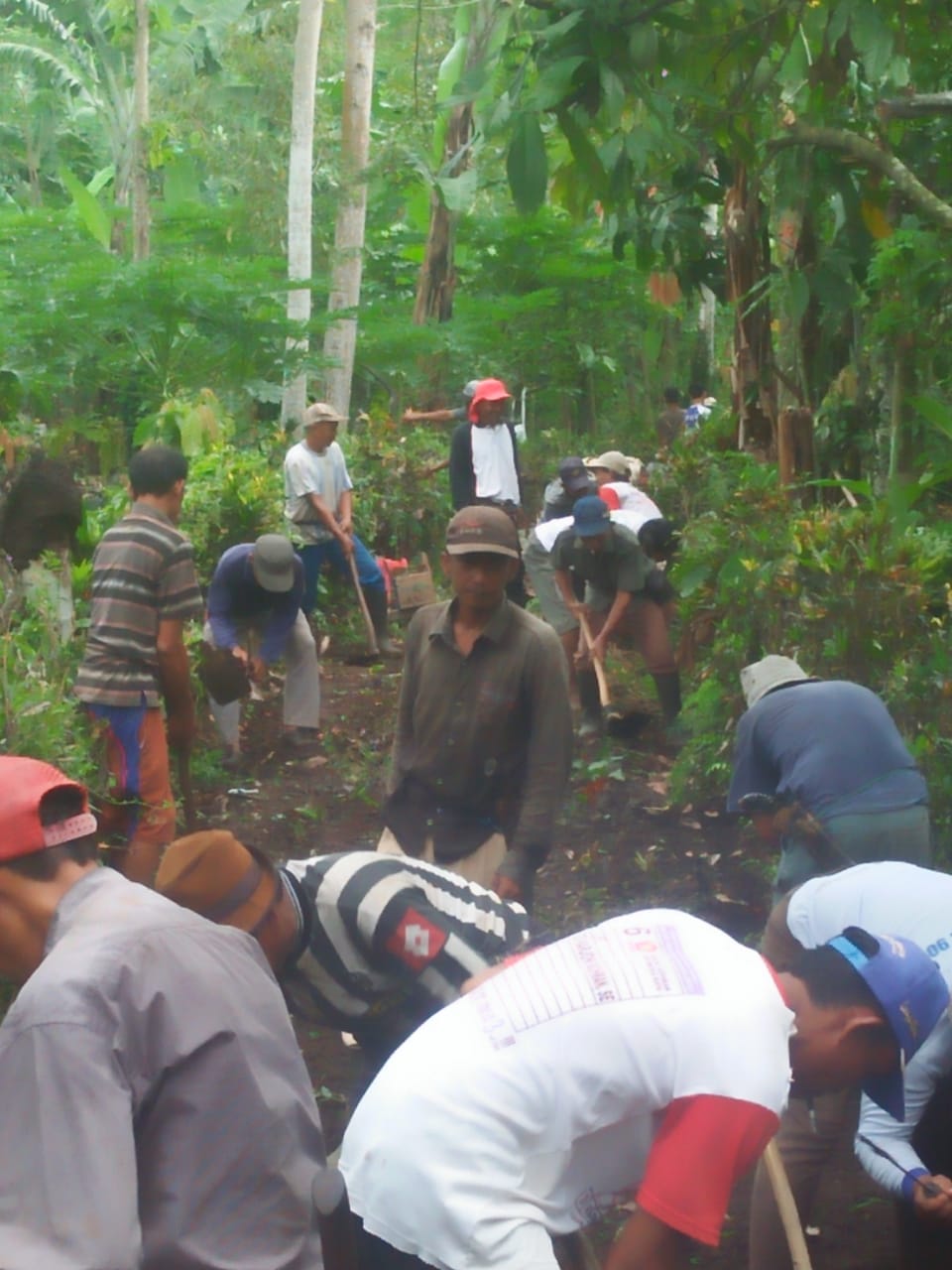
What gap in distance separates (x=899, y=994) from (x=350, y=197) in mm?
14793

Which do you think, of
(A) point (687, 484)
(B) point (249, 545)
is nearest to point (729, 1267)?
(B) point (249, 545)

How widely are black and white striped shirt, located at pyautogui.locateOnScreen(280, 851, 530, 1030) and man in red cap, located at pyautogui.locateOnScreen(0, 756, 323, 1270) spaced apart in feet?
2.82

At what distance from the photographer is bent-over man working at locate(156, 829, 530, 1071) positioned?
3.10 meters

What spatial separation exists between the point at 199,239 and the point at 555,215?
5.15 meters

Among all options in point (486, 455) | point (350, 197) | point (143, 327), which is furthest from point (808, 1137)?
point (350, 197)

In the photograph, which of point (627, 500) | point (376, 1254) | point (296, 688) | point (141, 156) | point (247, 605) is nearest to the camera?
point (376, 1254)

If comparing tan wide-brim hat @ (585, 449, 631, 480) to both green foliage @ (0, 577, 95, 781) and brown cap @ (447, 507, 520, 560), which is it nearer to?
green foliage @ (0, 577, 95, 781)

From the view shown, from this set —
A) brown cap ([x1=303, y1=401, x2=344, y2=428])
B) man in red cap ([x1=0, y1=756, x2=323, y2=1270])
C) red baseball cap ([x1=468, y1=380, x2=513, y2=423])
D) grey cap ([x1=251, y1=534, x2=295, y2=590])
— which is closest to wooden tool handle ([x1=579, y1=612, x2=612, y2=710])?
grey cap ([x1=251, y1=534, x2=295, y2=590])

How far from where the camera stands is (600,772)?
26.4 feet

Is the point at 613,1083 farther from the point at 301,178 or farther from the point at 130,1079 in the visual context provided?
the point at 301,178

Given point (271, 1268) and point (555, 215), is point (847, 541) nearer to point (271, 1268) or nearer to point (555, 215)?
point (271, 1268)

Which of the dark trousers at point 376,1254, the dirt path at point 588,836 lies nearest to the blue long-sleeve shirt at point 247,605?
the dirt path at point 588,836

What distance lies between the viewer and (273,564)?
7.63m

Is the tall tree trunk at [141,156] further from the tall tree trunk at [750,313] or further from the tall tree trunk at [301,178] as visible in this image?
the tall tree trunk at [750,313]
